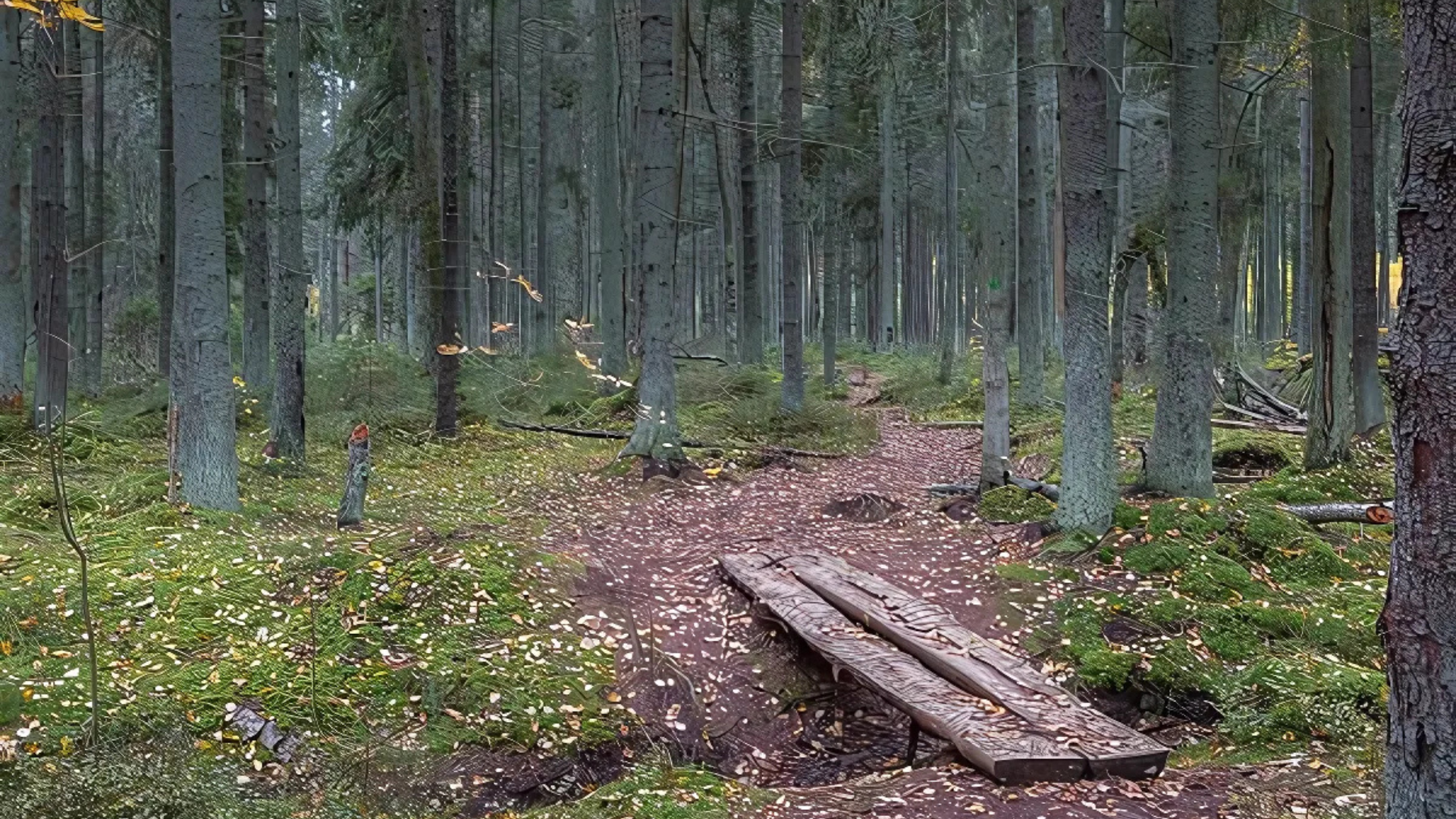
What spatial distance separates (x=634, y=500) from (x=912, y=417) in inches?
373

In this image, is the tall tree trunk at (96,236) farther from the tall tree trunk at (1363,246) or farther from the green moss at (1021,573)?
the tall tree trunk at (1363,246)

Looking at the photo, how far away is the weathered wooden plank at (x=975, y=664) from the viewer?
15.0ft

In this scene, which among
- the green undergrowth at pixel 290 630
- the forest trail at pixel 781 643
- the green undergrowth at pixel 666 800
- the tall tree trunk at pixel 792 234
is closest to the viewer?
the green undergrowth at pixel 666 800

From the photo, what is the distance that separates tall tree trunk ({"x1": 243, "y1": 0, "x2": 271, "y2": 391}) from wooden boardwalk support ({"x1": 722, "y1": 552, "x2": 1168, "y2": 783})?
5.44 meters

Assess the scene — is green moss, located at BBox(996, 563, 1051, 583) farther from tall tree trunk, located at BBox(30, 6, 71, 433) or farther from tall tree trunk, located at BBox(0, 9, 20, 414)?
tall tree trunk, located at BBox(0, 9, 20, 414)

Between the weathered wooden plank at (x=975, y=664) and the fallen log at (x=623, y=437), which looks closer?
the weathered wooden plank at (x=975, y=664)

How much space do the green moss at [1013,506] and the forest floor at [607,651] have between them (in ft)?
0.15

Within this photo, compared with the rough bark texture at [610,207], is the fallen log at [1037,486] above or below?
below

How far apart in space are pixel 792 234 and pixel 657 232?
480cm

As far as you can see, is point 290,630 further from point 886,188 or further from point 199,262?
point 886,188

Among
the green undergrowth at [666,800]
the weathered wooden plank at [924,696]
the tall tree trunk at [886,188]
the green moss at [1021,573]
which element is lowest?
the green undergrowth at [666,800]

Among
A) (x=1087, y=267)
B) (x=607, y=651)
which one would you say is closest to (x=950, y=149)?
(x=1087, y=267)

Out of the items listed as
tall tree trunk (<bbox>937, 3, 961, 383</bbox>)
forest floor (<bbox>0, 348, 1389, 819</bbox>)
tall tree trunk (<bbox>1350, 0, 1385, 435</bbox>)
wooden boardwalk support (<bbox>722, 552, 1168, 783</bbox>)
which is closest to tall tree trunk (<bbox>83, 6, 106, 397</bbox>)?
forest floor (<bbox>0, 348, 1389, 819</bbox>)

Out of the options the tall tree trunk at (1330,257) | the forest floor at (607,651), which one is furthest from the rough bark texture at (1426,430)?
the tall tree trunk at (1330,257)
